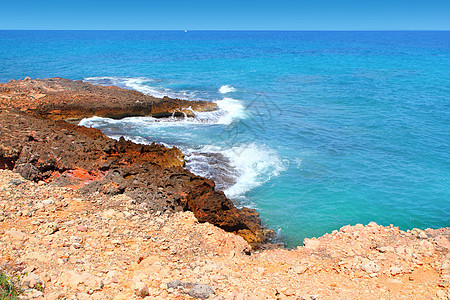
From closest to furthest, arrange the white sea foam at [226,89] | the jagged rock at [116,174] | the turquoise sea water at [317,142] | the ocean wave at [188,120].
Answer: the jagged rock at [116,174], the turquoise sea water at [317,142], the ocean wave at [188,120], the white sea foam at [226,89]

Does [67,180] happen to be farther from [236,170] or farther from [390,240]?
[390,240]

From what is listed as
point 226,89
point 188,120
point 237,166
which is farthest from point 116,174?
point 226,89

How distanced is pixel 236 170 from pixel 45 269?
40.6 feet

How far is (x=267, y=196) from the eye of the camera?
16594 millimetres

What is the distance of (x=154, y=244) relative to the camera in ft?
32.0

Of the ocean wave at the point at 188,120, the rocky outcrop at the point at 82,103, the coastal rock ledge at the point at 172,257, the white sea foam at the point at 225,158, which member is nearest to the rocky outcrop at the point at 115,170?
the coastal rock ledge at the point at 172,257

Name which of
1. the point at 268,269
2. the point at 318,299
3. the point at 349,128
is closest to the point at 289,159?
the point at 349,128

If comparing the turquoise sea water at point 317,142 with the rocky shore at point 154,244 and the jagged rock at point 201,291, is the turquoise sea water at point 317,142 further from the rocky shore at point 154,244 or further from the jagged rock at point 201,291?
the jagged rock at point 201,291

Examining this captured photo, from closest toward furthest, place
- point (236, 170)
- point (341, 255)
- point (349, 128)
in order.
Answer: point (341, 255), point (236, 170), point (349, 128)

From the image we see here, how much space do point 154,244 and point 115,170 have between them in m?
5.03

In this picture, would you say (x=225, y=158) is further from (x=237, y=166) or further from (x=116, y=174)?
(x=116, y=174)

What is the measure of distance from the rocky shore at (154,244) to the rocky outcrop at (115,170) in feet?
0.17

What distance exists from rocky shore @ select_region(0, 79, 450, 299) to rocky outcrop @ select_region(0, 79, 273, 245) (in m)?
0.05

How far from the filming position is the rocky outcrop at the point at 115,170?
12.3 meters
